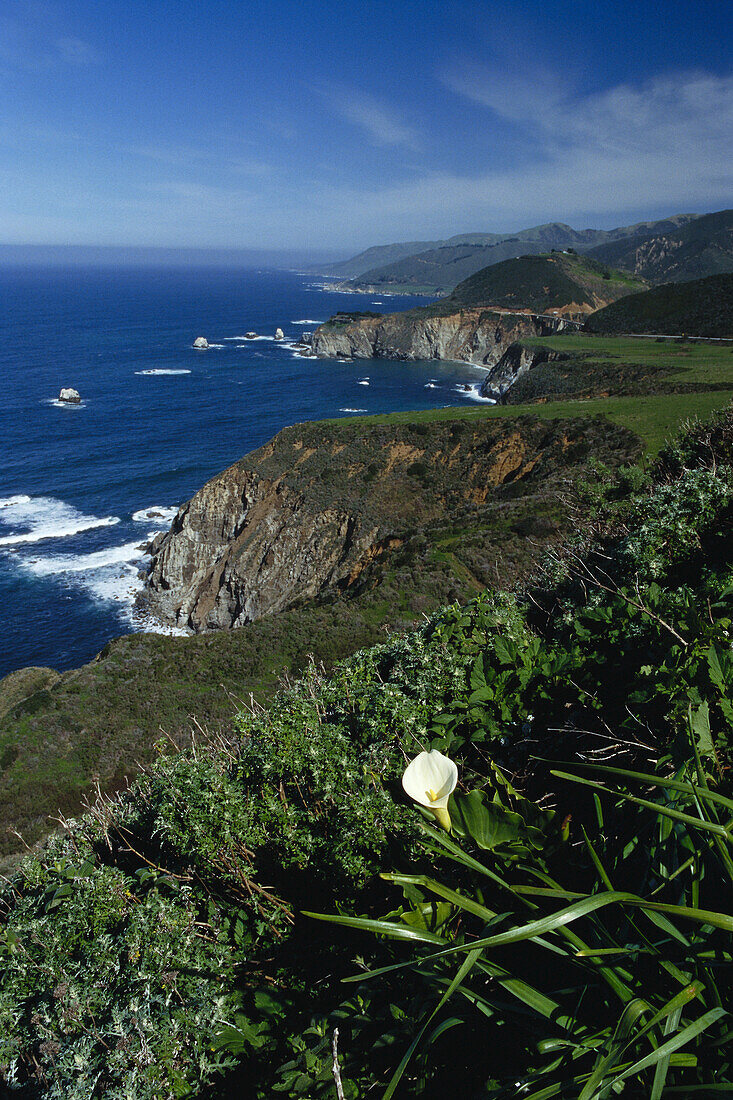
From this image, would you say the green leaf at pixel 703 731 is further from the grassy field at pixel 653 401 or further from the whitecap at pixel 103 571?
the whitecap at pixel 103 571

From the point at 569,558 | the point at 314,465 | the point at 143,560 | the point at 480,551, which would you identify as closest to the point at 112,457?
the point at 143,560

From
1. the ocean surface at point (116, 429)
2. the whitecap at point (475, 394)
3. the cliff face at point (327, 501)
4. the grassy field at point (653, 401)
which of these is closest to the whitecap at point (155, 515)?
the ocean surface at point (116, 429)

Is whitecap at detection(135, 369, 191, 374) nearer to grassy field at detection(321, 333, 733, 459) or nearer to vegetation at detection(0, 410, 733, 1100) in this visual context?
grassy field at detection(321, 333, 733, 459)

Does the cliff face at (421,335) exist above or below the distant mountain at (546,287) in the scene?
below

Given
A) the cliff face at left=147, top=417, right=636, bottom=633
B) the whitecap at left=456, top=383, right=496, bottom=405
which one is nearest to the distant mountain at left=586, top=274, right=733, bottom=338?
the whitecap at left=456, top=383, right=496, bottom=405

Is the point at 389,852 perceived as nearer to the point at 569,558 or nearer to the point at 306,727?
the point at 306,727

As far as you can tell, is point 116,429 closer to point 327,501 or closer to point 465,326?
point 327,501
